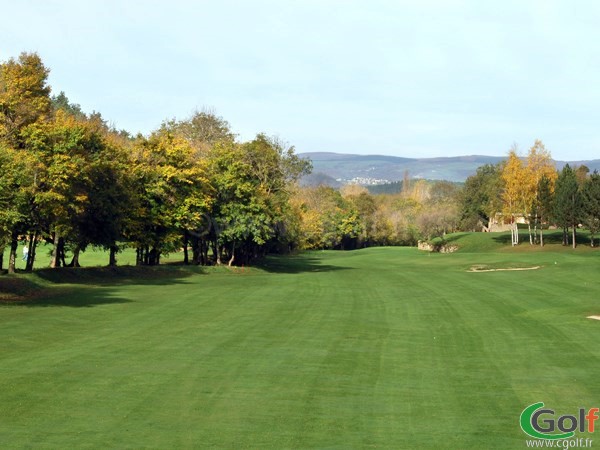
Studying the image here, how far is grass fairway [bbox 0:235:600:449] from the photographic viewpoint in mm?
16688

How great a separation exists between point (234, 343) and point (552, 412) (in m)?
13.0

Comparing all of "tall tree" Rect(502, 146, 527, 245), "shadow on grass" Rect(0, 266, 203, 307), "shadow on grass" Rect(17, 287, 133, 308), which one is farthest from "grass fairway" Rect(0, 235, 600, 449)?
"tall tree" Rect(502, 146, 527, 245)

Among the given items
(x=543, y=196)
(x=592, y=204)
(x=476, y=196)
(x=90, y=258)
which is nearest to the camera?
(x=90, y=258)

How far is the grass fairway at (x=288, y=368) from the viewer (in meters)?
16.7

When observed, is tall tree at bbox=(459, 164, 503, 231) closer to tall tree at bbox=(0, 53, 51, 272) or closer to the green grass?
the green grass

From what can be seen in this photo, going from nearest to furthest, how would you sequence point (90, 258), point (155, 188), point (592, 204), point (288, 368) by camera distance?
point (288, 368) < point (155, 188) < point (90, 258) < point (592, 204)

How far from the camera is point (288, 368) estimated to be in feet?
77.6

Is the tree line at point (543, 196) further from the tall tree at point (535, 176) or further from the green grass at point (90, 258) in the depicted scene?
the green grass at point (90, 258)

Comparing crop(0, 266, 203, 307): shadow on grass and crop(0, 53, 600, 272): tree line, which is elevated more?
crop(0, 53, 600, 272): tree line

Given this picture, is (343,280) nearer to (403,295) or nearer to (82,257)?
(403,295)

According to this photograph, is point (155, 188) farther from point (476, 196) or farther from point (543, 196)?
point (476, 196)

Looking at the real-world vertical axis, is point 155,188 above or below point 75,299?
above

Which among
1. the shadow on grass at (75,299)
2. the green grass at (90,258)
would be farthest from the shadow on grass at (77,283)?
the green grass at (90,258)

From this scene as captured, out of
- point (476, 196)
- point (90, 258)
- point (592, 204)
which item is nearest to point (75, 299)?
point (90, 258)
